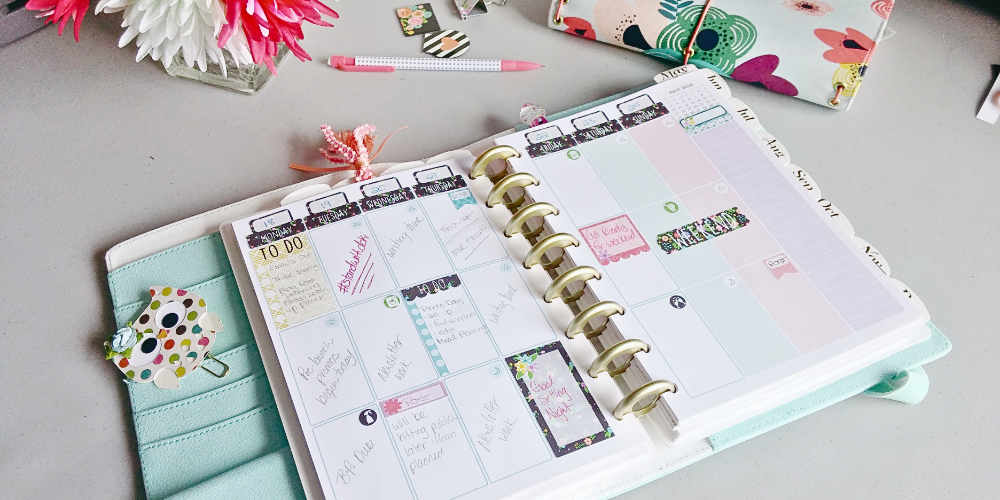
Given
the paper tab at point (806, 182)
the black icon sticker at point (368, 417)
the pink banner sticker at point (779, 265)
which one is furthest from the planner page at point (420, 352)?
the paper tab at point (806, 182)

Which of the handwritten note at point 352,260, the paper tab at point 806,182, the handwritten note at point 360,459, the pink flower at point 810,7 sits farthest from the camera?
the pink flower at point 810,7

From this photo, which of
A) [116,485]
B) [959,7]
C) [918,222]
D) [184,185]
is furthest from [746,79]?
[116,485]

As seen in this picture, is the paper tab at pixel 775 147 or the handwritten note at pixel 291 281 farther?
the paper tab at pixel 775 147

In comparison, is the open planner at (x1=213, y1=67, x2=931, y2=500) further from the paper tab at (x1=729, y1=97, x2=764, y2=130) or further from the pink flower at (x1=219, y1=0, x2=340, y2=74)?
the pink flower at (x1=219, y1=0, x2=340, y2=74)

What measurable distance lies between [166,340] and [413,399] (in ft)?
0.79

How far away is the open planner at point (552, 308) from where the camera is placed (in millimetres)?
587

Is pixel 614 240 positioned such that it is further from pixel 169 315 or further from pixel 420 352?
pixel 169 315

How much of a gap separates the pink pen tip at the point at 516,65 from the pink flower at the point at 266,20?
0.25 m

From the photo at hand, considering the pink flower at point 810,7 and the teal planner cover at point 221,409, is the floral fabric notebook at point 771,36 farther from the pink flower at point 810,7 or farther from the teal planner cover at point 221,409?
the teal planner cover at point 221,409

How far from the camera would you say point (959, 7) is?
3.34 feet

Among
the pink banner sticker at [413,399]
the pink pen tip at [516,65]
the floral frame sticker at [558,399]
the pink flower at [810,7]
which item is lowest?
the floral frame sticker at [558,399]

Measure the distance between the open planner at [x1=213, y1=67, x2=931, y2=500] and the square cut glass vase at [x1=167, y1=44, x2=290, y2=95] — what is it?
0.23 metres

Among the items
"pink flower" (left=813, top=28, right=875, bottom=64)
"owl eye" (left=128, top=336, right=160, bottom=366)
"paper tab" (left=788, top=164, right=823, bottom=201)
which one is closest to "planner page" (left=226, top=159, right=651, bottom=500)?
"owl eye" (left=128, top=336, right=160, bottom=366)

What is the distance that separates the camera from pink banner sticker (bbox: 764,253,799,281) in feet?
2.26
